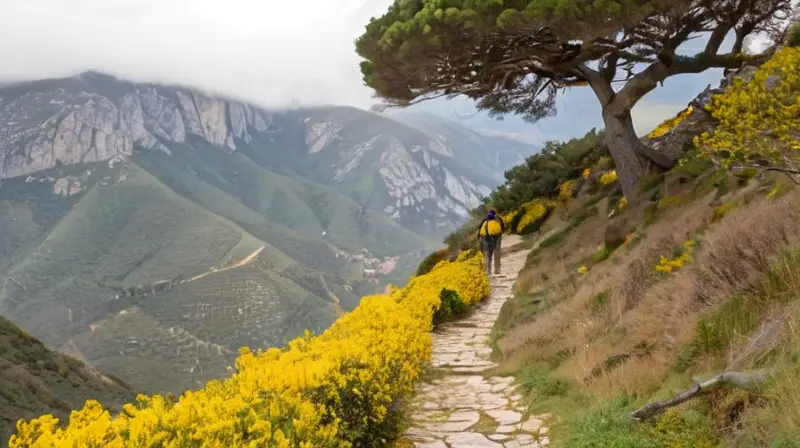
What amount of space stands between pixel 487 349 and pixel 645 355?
4170mm

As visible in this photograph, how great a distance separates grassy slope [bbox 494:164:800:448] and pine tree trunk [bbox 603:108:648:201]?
535cm

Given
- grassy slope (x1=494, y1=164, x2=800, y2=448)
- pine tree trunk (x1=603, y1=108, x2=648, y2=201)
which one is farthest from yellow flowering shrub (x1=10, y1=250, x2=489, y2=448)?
pine tree trunk (x1=603, y1=108, x2=648, y2=201)

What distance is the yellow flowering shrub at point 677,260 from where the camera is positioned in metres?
7.43

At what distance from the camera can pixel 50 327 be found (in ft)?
508

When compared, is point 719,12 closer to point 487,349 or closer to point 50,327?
point 487,349

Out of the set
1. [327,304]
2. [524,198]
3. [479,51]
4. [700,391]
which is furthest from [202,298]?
[700,391]

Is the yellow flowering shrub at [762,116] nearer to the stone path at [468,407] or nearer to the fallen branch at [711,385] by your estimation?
the fallen branch at [711,385]

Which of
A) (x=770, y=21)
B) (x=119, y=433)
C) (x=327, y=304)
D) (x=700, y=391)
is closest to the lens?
(x=119, y=433)

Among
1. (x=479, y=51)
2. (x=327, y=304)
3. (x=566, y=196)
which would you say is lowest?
(x=327, y=304)

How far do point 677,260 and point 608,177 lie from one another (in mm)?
15388

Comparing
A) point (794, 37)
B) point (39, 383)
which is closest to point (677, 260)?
point (794, 37)

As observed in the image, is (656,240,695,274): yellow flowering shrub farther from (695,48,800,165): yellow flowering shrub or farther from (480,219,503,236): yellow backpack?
(480,219,503,236): yellow backpack

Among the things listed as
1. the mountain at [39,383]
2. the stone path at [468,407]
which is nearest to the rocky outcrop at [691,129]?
the stone path at [468,407]

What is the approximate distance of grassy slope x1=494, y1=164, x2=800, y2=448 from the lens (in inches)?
152
